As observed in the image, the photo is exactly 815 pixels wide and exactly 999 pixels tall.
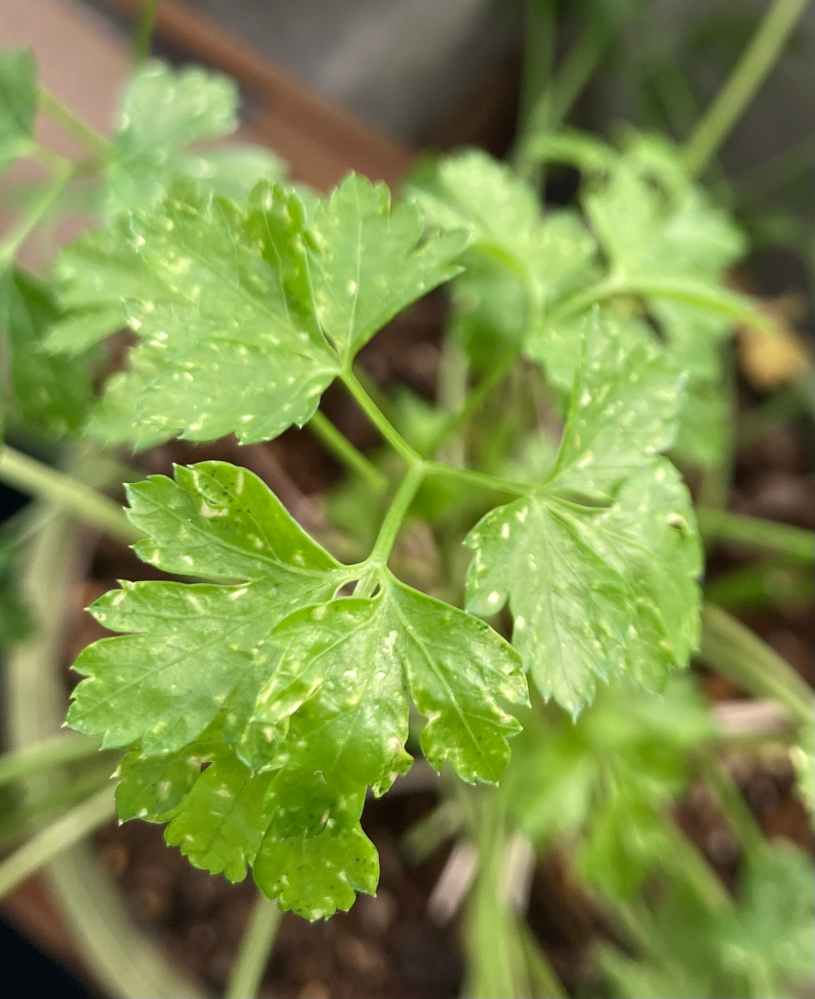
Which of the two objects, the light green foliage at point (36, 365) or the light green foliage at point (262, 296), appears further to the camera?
the light green foliage at point (36, 365)

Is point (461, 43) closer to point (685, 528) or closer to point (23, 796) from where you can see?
point (685, 528)

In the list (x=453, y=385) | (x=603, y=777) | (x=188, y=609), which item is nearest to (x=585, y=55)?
(x=453, y=385)

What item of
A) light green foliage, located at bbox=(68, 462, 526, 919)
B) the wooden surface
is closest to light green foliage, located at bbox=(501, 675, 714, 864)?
light green foliage, located at bbox=(68, 462, 526, 919)

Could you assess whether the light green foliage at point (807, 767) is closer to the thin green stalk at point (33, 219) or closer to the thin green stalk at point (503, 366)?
the thin green stalk at point (503, 366)

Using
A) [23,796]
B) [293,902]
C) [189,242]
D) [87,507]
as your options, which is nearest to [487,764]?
[293,902]

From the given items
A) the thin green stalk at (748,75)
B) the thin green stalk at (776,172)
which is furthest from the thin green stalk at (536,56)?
the thin green stalk at (776,172)

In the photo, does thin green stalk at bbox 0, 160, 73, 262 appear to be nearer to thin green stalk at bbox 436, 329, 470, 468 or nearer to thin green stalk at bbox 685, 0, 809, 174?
thin green stalk at bbox 436, 329, 470, 468
